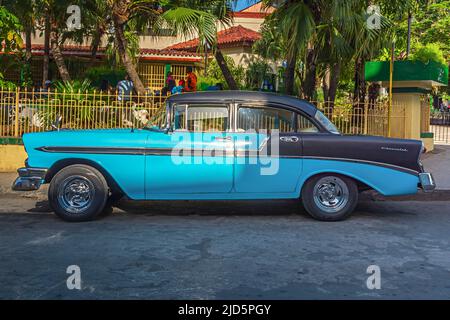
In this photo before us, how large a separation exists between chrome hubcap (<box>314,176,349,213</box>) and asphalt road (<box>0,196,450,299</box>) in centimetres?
27

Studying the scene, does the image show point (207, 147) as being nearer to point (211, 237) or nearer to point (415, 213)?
point (211, 237)

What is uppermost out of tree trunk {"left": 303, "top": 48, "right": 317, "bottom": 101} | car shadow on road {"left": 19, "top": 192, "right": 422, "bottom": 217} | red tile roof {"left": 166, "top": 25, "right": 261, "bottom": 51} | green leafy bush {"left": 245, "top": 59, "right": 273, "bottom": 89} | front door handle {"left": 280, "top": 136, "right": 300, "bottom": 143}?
red tile roof {"left": 166, "top": 25, "right": 261, "bottom": 51}

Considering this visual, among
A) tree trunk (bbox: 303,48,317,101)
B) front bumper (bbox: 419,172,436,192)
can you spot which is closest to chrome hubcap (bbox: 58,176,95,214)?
front bumper (bbox: 419,172,436,192)

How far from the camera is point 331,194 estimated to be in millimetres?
7508

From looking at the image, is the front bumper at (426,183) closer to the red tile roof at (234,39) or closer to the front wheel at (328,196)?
the front wheel at (328,196)

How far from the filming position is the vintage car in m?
7.27

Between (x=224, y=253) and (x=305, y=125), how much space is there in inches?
101

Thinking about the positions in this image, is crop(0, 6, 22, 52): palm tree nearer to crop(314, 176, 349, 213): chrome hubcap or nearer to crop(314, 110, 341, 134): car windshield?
crop(314, 110, 341, 134): car windshield

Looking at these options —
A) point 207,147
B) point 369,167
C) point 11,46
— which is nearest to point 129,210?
point 207,147

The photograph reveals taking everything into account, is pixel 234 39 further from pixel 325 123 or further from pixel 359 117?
pixel 325 123

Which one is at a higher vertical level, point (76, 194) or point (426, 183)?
point (426, 183)

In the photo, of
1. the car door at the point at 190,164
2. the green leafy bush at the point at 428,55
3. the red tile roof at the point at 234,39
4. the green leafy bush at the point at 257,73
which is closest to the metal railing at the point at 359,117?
the green leafy bush at the point at 428,55

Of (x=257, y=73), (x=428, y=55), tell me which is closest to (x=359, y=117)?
(x=428, y=55)

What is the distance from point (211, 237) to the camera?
6.43m
